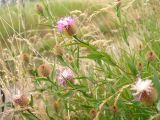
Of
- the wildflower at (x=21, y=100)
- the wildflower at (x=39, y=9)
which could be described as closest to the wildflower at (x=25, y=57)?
the wildflower at (x=39, y=9)

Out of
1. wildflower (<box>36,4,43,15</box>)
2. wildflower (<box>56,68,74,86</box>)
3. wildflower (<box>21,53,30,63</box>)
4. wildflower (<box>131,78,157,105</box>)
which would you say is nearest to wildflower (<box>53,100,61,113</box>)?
wildflower (<box>56,68,74,86</box>)

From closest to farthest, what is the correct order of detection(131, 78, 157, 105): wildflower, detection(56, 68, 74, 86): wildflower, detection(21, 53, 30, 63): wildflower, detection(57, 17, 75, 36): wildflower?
detection(131, 78, 157, 105): wildflower < detection(57, 17, 75, 36): wildflower < detection(56, 68, 74, 86): wildflower < detection(21, 53, 30, 63): wildflower

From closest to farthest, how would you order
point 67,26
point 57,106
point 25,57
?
point 67,26
point 57,106
point 25,57

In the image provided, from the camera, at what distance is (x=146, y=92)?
720 millimetres

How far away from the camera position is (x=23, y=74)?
1396mm

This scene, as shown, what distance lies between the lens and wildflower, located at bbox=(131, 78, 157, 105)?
2.36 ft

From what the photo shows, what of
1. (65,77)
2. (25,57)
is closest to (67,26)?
(65,77)

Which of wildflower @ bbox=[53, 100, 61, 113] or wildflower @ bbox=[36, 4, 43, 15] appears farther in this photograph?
wildflower @ bbox=[36, 4, 43, 15]

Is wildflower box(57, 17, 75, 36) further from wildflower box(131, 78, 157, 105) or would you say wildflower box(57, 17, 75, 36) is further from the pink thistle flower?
wildflower box(131, 78, 157, 105)

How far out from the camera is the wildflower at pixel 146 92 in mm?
718

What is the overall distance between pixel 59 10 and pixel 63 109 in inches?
180

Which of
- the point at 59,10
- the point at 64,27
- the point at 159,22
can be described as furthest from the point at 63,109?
the point at 59,10

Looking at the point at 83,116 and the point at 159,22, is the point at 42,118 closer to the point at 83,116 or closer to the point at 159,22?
the point at 83,116

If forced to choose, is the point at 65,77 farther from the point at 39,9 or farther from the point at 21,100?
the point at 39,9
